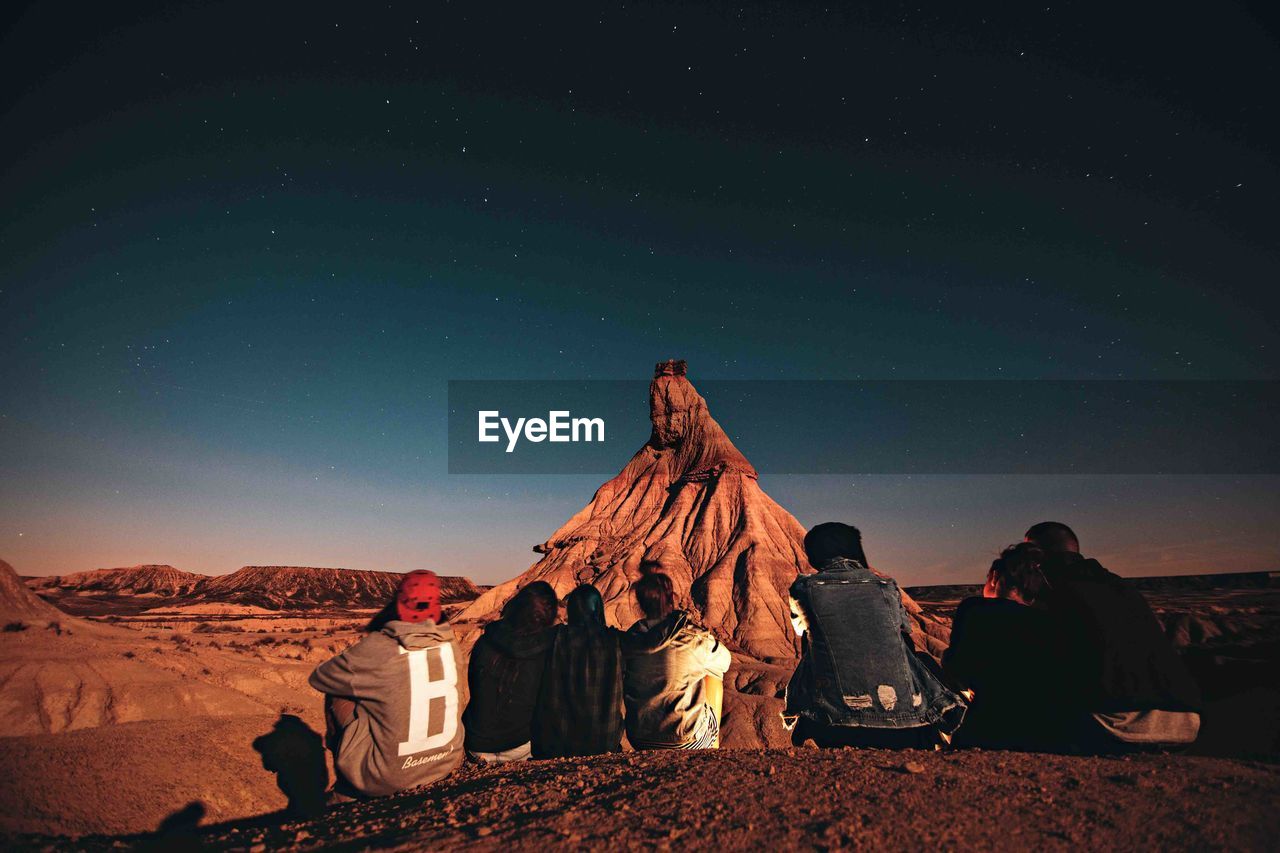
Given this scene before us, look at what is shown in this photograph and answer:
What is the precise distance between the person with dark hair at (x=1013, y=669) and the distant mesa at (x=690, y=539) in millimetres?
29381

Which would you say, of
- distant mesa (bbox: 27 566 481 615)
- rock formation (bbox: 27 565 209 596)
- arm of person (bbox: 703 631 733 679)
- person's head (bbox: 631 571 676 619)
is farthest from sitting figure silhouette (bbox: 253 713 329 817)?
rock formation (bbox: 27 565 209 596)

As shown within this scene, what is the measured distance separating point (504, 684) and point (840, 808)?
104 inches

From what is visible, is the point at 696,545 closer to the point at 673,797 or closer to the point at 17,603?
the point at 17,603

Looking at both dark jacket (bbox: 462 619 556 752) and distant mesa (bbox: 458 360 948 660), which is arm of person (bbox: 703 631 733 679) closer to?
dark jacket (bbox: 462 619 556 752)

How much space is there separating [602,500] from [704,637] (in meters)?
43.5

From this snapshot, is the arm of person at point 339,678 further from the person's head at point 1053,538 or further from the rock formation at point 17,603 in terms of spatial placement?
the rock formation at point 17,603

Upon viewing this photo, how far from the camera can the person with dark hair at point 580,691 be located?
464 cm

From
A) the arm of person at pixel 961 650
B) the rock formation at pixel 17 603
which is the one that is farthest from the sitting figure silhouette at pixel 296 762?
the rock formation at pixel 17 603

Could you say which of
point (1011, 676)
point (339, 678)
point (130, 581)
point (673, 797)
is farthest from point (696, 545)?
point (130, 581)

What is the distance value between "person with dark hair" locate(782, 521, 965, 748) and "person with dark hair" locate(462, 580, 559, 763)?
195 cm

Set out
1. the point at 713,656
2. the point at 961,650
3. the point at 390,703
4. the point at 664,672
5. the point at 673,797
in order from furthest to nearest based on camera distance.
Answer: the point at 713,656
the point at 664,672
the point at 961,650
the point at 390,703
the point at 673,797

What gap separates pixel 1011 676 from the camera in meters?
4.07

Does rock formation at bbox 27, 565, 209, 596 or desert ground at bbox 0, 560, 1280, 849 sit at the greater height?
desert ground at bbox 0, 560, 1280, 849

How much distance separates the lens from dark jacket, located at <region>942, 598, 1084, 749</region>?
156 inches
